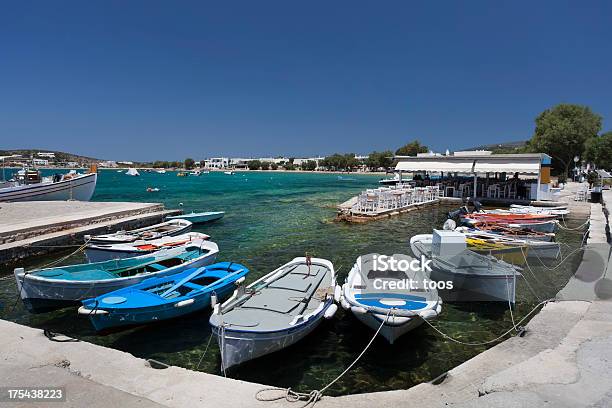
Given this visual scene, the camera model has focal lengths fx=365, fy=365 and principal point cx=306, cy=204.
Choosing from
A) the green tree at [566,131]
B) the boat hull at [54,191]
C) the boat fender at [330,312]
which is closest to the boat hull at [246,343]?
the boat fender at [330,312]

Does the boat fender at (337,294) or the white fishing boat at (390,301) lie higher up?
the white fishing boat at (390,301)

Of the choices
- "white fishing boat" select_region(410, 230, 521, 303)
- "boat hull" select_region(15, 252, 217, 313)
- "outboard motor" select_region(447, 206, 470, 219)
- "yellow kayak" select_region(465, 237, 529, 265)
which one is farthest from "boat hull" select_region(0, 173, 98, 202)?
"yellow kayak" select_region(465, 237, 529, 265)

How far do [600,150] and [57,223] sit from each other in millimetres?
62040

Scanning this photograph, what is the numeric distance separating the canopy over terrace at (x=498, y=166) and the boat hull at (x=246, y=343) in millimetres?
27694

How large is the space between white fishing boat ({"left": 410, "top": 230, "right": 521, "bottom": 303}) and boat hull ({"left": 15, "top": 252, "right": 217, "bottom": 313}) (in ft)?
27.9

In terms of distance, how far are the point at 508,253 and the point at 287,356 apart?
27.5 feet

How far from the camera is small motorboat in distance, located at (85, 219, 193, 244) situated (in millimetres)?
14453

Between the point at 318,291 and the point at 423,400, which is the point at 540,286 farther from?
the point at 423,400

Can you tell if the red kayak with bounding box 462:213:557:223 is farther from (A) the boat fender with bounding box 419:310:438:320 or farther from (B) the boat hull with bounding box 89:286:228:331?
(B) the boat hull with bounding box 89:286:228:331

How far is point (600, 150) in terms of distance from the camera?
1969 inches

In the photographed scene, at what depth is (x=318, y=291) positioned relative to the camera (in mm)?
8711

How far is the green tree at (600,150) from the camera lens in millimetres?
49406

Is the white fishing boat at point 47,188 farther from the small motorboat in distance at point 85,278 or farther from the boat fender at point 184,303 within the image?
the boat fender at point 184,303

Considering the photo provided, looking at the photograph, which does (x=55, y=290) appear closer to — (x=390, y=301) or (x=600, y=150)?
(x=390, y=301)
